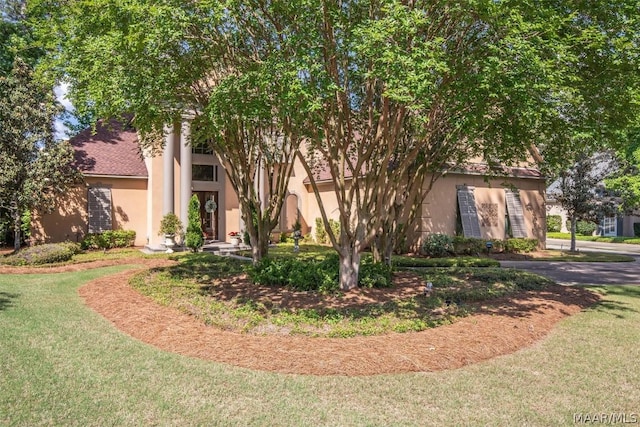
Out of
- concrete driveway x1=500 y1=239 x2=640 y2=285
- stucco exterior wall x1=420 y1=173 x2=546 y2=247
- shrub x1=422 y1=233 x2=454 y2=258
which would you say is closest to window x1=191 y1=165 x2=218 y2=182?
stucco exterior wall x1=420 y1=173 x2=546 y2=247

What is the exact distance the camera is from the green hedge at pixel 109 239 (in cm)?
1914

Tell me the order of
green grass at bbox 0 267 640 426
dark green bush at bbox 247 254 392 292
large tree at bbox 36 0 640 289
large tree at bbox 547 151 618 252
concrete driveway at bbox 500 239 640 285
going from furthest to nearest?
large tree at bbox 547 151 618 252, concrete driveway at bbox 500 239 640 285, dark green bush at bbox 247 254 392 292, large tree at bbox 36 0 640 289, green grass at bbox 0 267 640 426

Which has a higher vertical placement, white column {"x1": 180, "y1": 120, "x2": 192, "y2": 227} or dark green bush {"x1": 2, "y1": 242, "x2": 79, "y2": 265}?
white column {"x1": 180, "y1": 120, "x2": 192, "y2": 227}

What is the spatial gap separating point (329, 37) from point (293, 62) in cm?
162

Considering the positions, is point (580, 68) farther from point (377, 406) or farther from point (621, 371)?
point (377, 406)

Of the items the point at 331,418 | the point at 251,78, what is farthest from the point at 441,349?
the point at 251,78

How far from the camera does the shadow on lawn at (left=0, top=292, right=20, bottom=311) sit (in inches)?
355

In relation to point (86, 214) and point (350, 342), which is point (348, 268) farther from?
point (86, 214)

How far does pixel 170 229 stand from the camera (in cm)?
1933

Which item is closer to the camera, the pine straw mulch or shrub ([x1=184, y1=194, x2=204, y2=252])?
the pine straw mulch

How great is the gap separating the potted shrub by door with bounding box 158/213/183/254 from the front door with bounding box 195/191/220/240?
2709 mm

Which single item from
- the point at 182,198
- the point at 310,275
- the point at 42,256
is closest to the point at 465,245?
the point at 310,275
